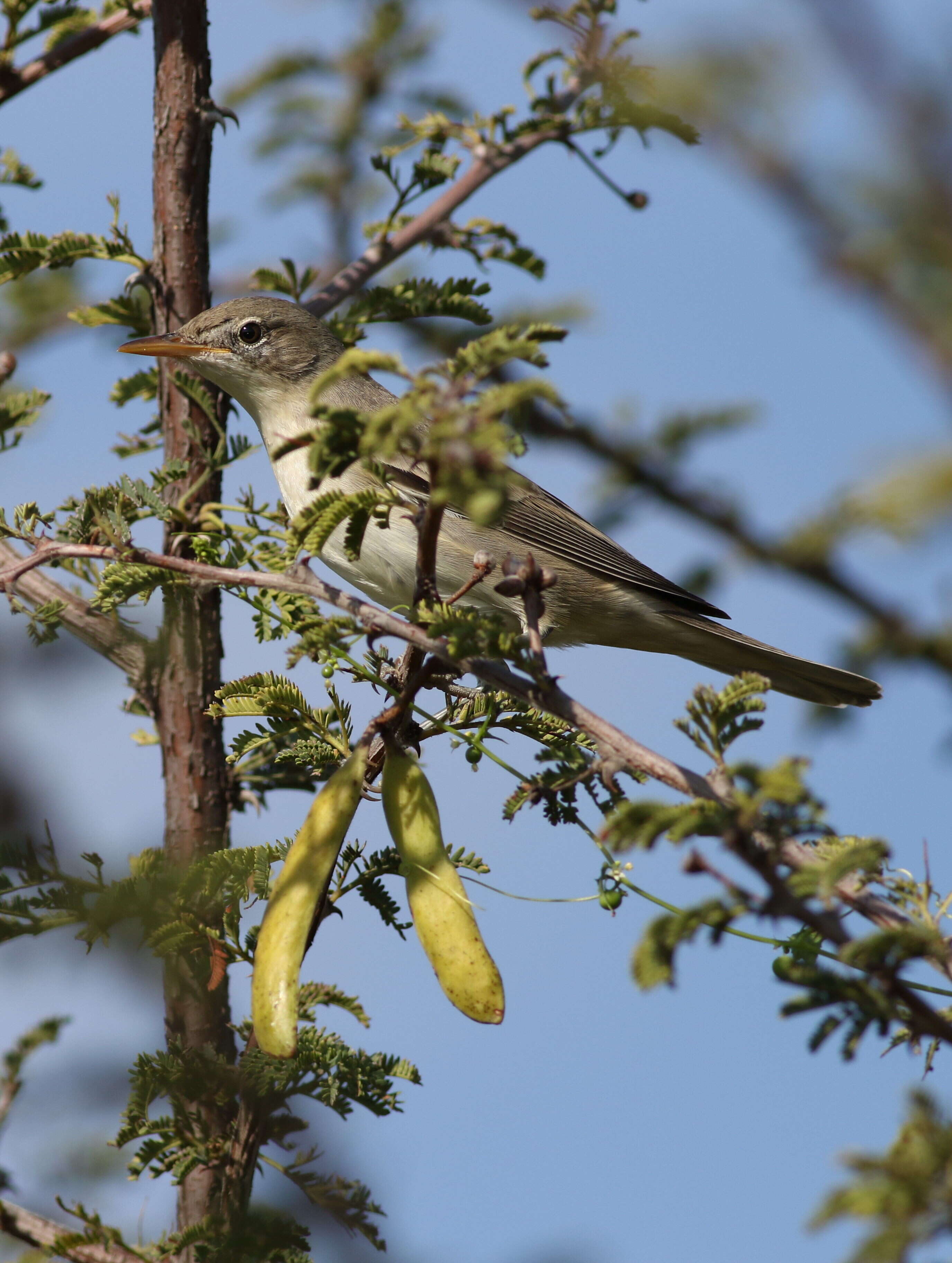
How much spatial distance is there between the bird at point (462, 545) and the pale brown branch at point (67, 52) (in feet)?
3.29

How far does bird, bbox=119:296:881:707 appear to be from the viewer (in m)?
4.61

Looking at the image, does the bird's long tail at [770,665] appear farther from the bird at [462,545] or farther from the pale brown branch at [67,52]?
the pale brown branch at [67,52]

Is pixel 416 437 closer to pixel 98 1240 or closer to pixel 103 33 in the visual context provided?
pixel 98 1240

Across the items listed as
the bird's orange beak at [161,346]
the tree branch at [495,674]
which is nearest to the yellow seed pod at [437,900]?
the tree branch at [495,674]

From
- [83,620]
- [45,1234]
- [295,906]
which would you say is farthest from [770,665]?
[45,1234]

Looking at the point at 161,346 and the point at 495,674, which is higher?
the point at 161,346

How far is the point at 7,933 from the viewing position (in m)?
2.62

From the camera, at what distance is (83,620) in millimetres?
3945

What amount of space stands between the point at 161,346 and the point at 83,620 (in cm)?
114

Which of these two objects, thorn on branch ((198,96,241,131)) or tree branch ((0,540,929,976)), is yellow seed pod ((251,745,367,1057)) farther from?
thorn on branch ((198,96,241,131))

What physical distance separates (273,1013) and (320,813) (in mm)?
447

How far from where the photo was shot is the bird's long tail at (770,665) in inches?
184

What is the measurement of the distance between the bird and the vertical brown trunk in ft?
0.68

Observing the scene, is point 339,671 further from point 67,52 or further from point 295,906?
point 67,52
